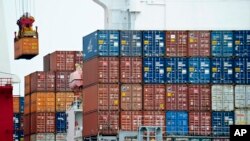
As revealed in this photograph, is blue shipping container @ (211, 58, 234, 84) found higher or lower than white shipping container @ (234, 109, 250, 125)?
higher

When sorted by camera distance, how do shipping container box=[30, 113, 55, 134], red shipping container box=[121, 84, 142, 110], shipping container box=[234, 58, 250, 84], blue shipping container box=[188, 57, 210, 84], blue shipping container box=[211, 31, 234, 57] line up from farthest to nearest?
shipping container box=[30, 113, 55, 134] < blue shipping container box=[211, 31, 234, 57] < shipping container box=[234, 58, 250, 84] < blue shipping container box=[188, 57, 210, 84] < red shipping container box=[121, 84, 142, 110]

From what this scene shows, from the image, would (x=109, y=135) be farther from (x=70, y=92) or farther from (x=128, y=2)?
(x=70, y=92)

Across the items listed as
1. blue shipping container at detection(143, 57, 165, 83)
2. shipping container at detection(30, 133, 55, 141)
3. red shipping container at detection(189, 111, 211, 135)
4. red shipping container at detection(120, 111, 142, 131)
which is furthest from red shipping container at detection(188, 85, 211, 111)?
shipping container at detection(30, 133, 55, 141)

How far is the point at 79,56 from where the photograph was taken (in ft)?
263

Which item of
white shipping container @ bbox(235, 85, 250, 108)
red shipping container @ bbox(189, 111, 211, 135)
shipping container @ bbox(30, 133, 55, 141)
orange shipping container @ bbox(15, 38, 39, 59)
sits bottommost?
shipping container @ bbox(30, 133, 55, 141)

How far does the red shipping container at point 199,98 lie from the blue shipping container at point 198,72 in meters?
0.42

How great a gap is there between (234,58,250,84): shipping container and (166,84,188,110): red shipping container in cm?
332

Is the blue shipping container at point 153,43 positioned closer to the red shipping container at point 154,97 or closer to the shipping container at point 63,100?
the red shipping container at point 154,97

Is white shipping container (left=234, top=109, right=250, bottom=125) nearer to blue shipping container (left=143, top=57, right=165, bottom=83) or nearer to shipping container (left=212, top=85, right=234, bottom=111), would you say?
shipping container (left=212, top=85, right=234, bottom=111)

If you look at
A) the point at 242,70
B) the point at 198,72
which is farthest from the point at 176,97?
the point at 242,70

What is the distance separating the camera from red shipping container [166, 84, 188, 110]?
197 ft

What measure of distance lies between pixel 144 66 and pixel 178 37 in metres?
2.93

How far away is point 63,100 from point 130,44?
1842 centimetres

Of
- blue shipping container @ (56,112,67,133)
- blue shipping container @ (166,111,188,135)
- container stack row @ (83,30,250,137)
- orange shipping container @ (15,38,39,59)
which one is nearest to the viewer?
orange shipping container @ (15,38,39,59)
